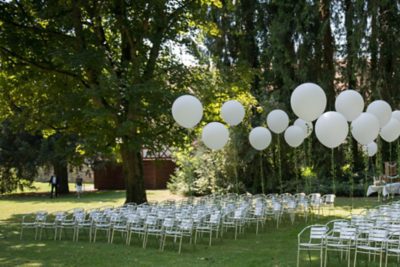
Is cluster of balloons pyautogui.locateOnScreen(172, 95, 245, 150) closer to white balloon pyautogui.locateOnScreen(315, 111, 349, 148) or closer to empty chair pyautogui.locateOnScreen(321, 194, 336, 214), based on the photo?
white balloon pyautogui.locateOnScreen(315, 111, 349, 148)

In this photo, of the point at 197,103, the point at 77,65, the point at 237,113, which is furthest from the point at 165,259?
the point at 77,65

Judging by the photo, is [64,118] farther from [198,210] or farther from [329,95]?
[329,95]

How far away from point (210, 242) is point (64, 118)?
775 centimetres

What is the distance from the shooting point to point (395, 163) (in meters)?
22.4

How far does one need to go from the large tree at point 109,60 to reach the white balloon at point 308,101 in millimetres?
5608

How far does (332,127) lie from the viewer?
10.6 m

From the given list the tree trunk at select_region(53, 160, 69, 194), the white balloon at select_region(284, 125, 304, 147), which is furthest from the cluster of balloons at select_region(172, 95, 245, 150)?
the tree trunk at select_region(53, 160, 69, 194)

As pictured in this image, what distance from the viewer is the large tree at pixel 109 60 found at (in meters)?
15.9

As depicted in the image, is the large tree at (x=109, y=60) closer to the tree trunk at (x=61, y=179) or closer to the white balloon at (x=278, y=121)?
the white balloon at (x=278, y=121)

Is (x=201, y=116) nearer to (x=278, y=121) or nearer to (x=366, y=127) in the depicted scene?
(x=278, y=121)

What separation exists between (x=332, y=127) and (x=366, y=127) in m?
1.18

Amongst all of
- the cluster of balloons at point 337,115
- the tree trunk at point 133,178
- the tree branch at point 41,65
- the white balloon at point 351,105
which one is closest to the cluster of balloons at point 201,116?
the cluster of balloons at point 337,115

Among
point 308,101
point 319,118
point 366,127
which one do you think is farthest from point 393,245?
point 308,101

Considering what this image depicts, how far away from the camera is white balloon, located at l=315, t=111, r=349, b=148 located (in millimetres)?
10617
